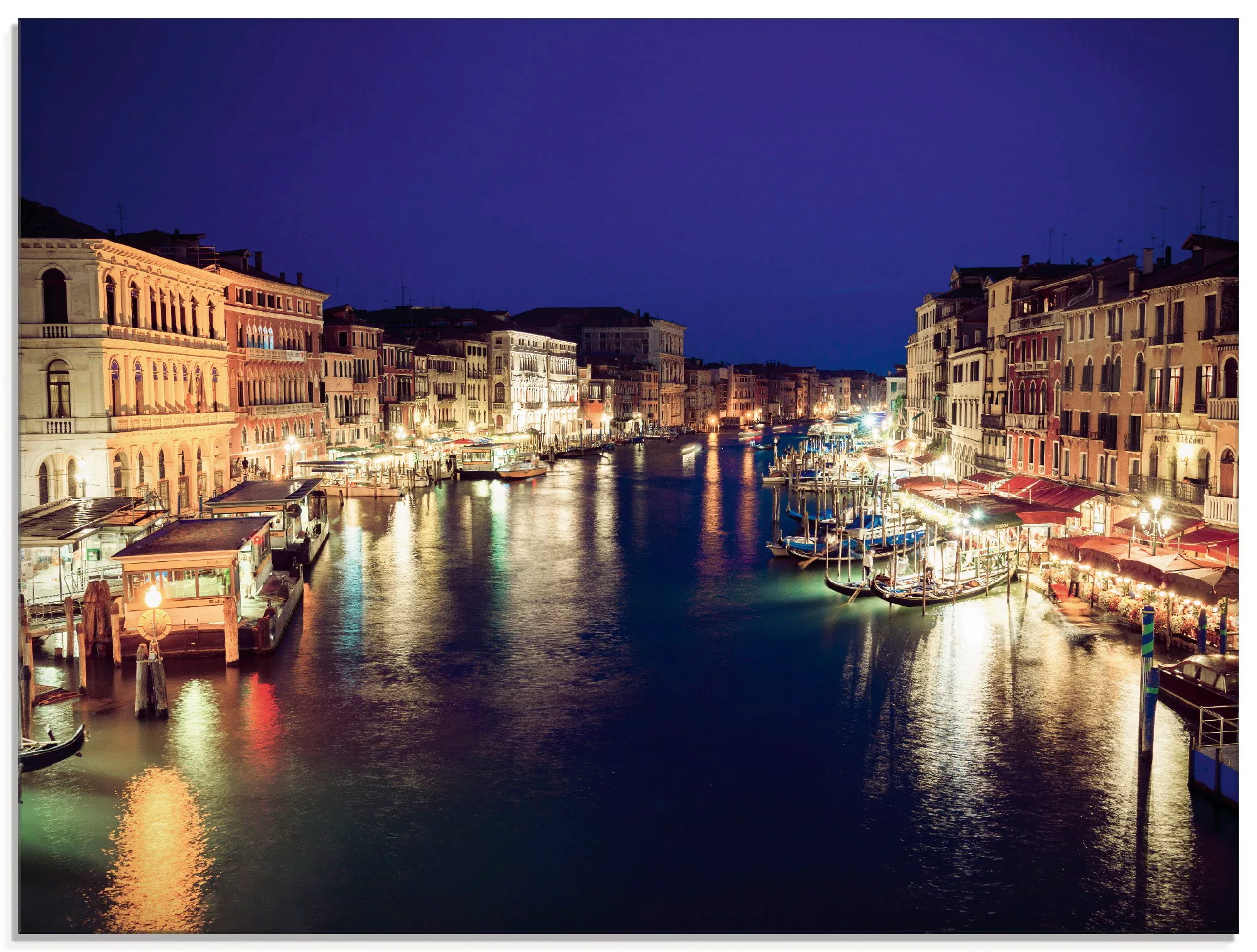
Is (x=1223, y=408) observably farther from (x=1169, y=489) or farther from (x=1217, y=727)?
(x=1217, y=727)

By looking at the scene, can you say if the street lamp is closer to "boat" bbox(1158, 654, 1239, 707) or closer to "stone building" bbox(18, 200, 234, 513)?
"stone building" bbox(18, 200, 234, 513)

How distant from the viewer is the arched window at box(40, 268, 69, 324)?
28750 mm

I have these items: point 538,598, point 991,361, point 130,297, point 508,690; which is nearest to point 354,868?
point 508,690

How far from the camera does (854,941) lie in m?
10.0

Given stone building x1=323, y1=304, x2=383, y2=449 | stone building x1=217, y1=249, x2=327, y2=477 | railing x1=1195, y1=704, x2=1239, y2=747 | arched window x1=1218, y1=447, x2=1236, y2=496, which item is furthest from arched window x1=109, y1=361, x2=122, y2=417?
arched window x1=1218, y1=447, x2=1236, y2=496

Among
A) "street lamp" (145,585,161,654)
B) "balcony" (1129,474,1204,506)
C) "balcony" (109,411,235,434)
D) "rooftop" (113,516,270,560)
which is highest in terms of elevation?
"balcony" (109,411,235,434)

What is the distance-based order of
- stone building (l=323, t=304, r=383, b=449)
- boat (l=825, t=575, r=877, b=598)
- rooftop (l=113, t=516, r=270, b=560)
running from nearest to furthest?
rooftop (l=113, t=516, r=270, b=560) < boat (l=825, t=575, r=877, b=598) < stone building (l=323, t=304, r=383, b=449)

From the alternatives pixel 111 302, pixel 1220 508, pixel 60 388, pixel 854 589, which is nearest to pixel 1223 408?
pixel 1220 508

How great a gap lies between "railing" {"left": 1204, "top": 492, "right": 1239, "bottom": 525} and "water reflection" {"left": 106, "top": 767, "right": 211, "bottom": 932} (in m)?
20.0

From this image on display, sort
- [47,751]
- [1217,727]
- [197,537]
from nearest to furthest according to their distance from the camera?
[47,751]
[1217,727]
[197,537]

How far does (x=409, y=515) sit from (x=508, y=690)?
2712cm

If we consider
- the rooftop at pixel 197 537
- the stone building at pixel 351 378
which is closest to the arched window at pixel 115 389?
the rooftop at pixel 197 537

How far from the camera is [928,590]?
25547mm

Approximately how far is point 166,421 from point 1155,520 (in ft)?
87.2
